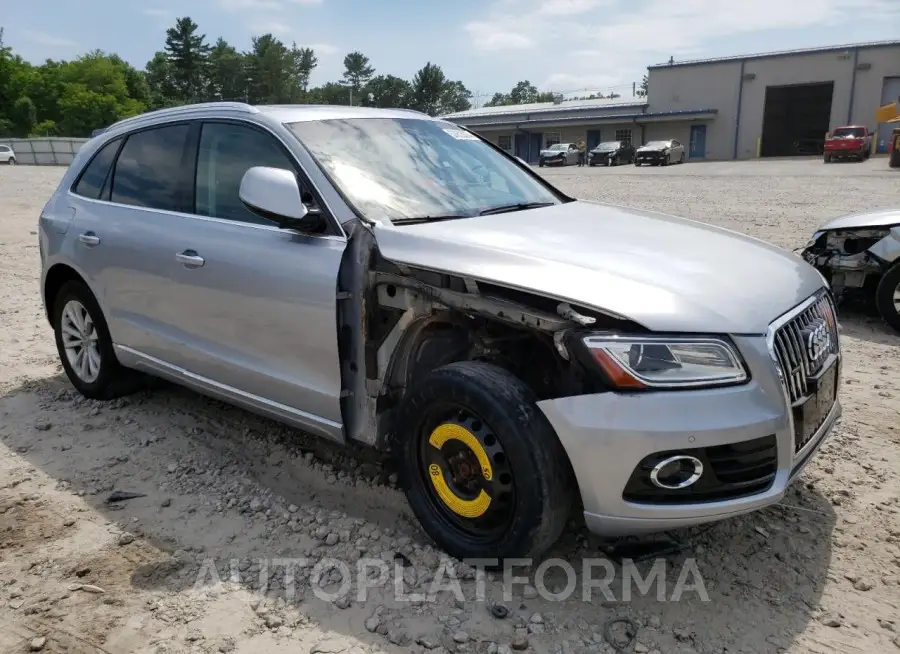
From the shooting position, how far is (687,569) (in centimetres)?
298

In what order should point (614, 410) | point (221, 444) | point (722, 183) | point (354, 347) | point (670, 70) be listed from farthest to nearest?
point (670, 70) < point (722, 183) < point (221, 444) < point (354, 347) < point (614, 410)

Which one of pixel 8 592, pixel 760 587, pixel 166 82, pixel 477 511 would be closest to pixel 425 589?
pixel 477 511

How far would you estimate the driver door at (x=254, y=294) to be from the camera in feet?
10.7

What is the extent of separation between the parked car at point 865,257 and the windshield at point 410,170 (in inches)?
137

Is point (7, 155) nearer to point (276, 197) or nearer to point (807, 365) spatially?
point (276, 197)

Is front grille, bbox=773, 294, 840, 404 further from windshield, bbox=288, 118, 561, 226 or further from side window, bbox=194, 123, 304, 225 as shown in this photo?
side window, bbox=194, 123, 304, 225

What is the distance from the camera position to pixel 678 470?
251 centimetres

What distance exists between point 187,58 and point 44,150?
45490 mm

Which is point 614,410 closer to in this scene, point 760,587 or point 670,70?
point 760,587

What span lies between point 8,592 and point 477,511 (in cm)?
193

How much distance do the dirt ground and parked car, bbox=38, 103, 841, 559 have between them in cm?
37

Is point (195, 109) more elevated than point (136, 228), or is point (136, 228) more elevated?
point (195, 109)

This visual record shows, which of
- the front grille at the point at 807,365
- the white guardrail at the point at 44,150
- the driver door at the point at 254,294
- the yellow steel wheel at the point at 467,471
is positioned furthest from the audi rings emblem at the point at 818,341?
the white guardrail at the point at 44,150

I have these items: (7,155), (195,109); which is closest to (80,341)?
(195,109)
